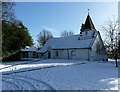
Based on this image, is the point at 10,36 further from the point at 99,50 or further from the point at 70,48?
the point at 99,50

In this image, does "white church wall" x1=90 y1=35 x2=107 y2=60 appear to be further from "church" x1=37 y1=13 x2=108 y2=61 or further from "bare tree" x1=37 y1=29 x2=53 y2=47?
"bare tree" x1=37 y1=29 x2=53 y2=47

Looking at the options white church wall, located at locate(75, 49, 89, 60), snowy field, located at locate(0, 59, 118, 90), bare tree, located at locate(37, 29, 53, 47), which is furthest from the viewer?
bare tree, located at locate(37, 29, 53, 47)

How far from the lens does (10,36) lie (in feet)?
123

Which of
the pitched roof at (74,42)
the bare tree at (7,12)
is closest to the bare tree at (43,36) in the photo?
the pitched roof at (74,42)

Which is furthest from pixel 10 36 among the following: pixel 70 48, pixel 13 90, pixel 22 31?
pixel 13 90

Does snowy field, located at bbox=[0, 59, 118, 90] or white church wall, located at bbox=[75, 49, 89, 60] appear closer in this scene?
snowy field, located at bbox=[0, 59, 118, 90]

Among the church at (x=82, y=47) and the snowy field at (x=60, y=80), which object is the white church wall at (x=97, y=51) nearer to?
the church at (x=82, y=47)

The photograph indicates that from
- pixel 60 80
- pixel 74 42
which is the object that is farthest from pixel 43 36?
pixel 60 80

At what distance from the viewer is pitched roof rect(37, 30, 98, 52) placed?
142 ft

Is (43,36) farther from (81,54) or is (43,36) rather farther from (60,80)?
(60,80)

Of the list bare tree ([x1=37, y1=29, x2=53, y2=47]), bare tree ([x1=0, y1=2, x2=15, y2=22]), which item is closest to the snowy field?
bare tree ([x1=0, y1=2, x2=15, y2=22])

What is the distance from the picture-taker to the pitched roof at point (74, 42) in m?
43.3

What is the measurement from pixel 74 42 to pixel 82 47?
14.7ft

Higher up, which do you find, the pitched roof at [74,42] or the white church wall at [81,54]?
the pitched roof at [74,42]
